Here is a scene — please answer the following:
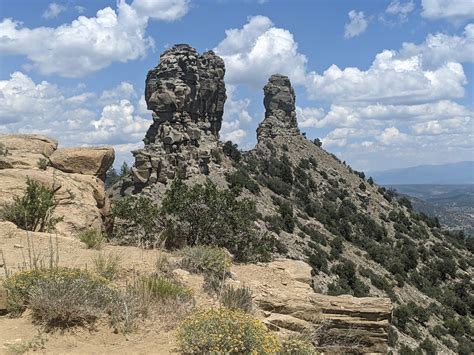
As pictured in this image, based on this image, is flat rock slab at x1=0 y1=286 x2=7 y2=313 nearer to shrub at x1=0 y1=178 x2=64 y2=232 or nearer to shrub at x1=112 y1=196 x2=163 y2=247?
shrub at x1=0 y1=178 x2=64 y2=232

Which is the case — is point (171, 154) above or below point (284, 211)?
above

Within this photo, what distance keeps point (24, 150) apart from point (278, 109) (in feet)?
224

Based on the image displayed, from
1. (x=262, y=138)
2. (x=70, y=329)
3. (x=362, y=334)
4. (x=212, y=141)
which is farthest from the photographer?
(x=262, y=138)

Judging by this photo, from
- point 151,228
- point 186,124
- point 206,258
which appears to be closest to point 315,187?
point 186,124

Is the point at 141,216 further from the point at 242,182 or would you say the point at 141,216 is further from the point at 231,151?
the point at 231,151

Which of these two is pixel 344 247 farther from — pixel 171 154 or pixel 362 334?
pixel 362 334

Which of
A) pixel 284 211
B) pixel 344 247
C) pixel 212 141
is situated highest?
pixel 212 141

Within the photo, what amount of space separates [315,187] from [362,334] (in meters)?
62.6

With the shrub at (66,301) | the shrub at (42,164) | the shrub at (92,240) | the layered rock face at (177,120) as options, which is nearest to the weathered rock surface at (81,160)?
the shrub at (42,164)

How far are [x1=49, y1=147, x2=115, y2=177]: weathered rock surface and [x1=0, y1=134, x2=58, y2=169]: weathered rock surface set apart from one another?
1.75 ft

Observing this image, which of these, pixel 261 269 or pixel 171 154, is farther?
pixel 171 154

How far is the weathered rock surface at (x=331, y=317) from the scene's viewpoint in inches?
329

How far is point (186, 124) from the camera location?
56969mm

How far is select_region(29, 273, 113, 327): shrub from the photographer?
6.59 metres
